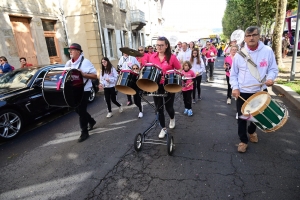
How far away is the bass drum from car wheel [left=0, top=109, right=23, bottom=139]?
1.49m

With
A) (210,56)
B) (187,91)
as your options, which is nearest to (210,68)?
(210,56)

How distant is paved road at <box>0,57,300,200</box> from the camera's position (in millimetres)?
2709

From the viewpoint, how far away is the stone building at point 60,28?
912 centimetres

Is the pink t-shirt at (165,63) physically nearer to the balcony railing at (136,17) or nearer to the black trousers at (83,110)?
the black trousers at (83,110)

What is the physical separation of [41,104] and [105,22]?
1046cm

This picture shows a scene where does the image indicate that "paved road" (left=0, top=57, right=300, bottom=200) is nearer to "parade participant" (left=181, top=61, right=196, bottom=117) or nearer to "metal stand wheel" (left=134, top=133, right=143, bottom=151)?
"metal stand wheel" (left=134, top=133, right=143, bottom=151)

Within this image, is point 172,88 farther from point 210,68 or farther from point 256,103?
point 210,68

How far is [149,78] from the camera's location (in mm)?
3016

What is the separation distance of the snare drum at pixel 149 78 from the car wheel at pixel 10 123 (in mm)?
3347

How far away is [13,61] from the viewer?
29.8ft

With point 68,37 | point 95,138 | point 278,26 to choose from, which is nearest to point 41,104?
point 95,138

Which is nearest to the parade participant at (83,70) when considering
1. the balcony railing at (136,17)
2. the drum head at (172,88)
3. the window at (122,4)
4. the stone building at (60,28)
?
the drum head at (172,88)

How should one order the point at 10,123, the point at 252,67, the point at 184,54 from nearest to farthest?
the point at 252,67
the point at 10,123
the point at 184,54

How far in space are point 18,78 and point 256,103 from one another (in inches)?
222
